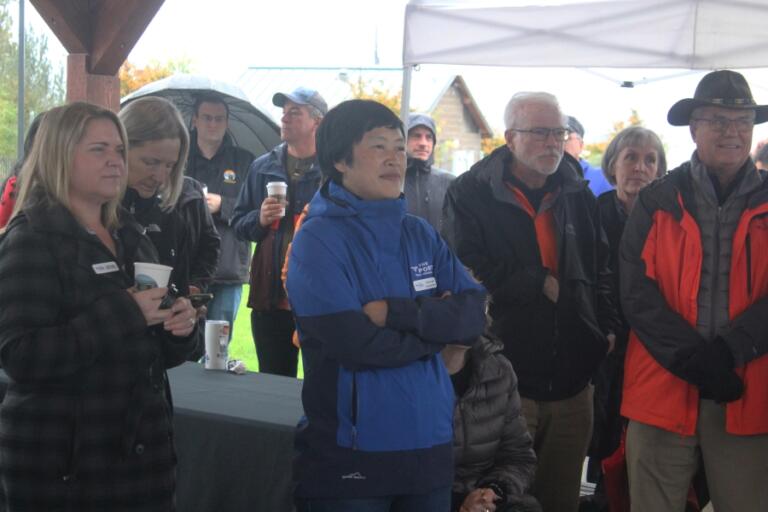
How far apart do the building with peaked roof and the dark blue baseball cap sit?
71.4 feet

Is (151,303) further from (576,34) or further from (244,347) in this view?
(244,347)

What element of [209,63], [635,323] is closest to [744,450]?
[635,323]

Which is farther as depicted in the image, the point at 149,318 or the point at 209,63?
the point at 209,63

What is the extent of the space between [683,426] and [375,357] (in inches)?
53.7

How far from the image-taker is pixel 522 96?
3.45m

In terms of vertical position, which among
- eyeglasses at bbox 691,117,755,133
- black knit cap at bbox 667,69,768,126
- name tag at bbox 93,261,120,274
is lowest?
name tag at bbox 93,261,120,274

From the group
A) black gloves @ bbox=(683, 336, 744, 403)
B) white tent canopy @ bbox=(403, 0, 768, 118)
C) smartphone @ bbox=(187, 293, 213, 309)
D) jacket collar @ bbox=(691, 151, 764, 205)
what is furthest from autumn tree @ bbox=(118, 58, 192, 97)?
black gloves @ bbox=(683, 336, 744, 403)

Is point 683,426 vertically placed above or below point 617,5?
below

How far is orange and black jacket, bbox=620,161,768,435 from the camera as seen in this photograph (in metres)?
2.82

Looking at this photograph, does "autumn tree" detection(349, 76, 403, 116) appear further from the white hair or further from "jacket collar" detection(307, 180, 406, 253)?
"jacket collar" detection(307, 180, 406, 253)

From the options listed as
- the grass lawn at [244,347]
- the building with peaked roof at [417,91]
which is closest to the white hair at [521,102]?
the grass lawn at [244,347]

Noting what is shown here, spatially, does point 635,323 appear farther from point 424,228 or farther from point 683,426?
point 424,228

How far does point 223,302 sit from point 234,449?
2.07 meters

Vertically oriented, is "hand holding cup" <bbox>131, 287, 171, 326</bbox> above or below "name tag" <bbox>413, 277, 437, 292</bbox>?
below
